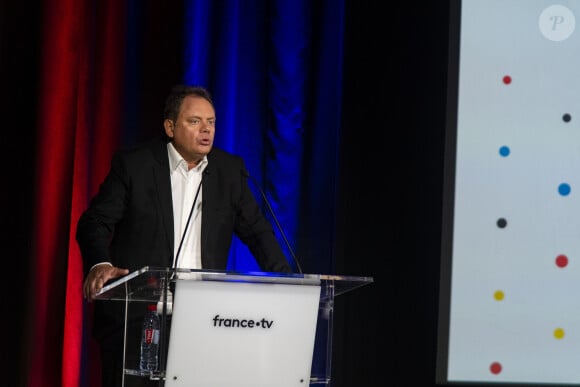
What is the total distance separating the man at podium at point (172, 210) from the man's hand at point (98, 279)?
0.45 m

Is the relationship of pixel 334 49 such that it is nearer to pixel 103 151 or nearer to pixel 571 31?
pixel 103 151

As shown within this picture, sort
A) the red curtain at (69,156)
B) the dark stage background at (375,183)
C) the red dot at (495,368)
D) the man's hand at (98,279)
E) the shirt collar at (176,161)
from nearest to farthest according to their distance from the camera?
1. the man's hand at (98,279)
2. the red dot at (495,368)
3. the dark stage background at (375,183)
4. the shirt collar at (176,161)
5. the red curtain at (69,156)

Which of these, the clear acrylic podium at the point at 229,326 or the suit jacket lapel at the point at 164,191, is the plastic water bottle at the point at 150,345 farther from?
the suit jacket lapel at the point at 164,191

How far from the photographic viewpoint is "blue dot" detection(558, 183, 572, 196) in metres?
2.61

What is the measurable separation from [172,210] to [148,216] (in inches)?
3.7

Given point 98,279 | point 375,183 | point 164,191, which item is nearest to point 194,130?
point 164,191

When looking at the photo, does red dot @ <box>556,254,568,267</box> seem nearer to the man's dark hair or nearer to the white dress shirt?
the white dress shirt

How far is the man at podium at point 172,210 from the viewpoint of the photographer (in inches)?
119

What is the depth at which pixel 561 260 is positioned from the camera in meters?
2.59

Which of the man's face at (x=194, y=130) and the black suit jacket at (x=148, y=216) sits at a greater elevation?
the man's face at (x=194, y=130)

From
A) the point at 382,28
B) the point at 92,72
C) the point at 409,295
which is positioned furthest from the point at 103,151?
the point at 409,295

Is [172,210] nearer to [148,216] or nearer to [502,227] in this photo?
[148,216]

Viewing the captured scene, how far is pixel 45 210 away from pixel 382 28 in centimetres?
164

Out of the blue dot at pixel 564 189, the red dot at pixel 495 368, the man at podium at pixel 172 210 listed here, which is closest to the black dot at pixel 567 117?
the blue dot at pixel 564 189
